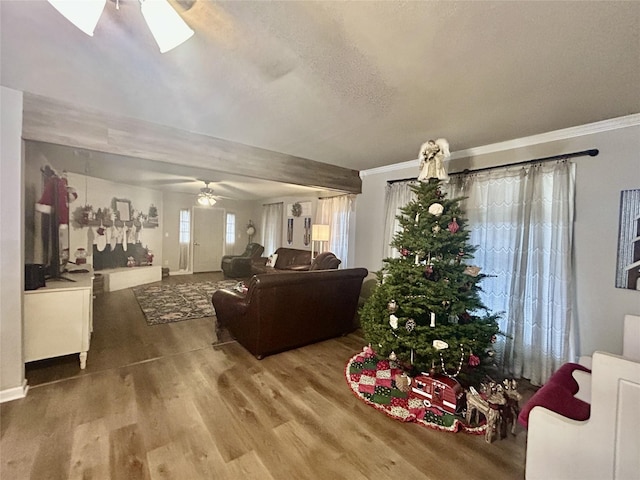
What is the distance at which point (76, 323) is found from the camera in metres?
2.46

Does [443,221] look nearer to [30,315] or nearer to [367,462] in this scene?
[367,462]

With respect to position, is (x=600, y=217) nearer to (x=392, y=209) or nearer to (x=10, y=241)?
(x=392, y=209)

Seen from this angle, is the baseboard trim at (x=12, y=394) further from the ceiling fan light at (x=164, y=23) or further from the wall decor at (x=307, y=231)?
the wall decor at (x=307, y=231)

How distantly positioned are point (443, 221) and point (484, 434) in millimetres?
1644

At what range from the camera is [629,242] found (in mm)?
2170

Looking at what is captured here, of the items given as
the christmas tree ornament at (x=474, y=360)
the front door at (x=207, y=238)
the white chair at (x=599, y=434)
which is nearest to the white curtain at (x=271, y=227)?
the front door at (x=207, y=238)

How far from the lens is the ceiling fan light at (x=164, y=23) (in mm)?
1087

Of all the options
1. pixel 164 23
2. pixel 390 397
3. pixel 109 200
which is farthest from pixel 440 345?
pixel 109 200

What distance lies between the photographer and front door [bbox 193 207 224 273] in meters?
8.03

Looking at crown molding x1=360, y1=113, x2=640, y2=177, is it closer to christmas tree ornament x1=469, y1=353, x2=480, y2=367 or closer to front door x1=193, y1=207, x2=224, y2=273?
christmas tree ornament x1=469, y1=353, x2=480, y2=367

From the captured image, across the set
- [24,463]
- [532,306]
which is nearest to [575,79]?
[532,306]

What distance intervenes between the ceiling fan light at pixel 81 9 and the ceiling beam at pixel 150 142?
1585 millimetres

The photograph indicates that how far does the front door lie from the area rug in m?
1.77

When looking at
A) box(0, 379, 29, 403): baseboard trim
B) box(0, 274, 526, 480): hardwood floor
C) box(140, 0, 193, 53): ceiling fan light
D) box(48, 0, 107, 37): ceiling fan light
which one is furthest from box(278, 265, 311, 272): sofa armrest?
box(48, 0, 107, 37): ceiling fan light
